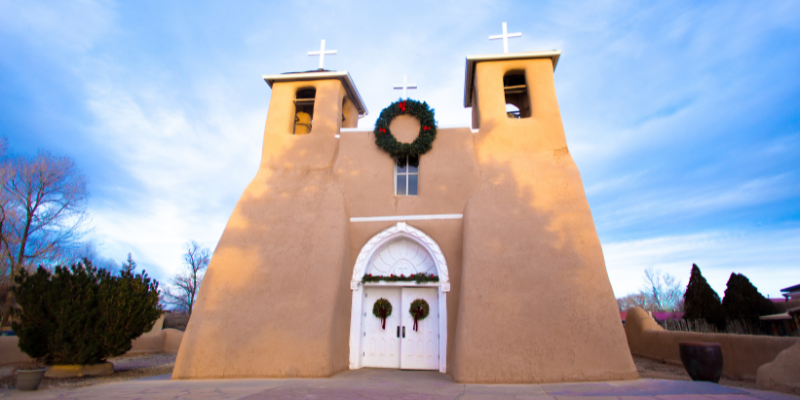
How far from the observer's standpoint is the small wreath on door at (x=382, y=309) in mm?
10492

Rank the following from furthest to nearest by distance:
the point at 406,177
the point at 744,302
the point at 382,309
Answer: the point at 744,302, the point at 406,177, the point at 382,309

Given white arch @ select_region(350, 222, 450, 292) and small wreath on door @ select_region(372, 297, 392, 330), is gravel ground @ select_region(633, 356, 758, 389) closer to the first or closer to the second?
white arch @ select_region(350, 222, 450, 292)

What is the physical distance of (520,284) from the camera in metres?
8.76

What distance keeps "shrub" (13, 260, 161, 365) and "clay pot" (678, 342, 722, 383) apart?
1289 cm

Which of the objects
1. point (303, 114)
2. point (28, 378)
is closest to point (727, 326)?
point (303, 114)

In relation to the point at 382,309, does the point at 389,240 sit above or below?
above

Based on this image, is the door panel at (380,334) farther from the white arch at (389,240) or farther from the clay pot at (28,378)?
the clay pot at (28,378)

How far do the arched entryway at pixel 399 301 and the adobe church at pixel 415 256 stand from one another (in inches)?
1.5

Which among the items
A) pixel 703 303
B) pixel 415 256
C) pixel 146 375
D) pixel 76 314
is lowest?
pixel 146 375

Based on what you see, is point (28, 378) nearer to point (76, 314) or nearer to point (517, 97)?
point (76, 314)

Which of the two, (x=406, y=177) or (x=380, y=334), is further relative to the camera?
(x=406, y=177)

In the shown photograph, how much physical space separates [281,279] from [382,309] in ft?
9.48

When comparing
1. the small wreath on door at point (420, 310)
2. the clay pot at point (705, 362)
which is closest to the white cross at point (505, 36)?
the small wreath on door at point (420, 310)

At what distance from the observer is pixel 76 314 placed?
8984mm
